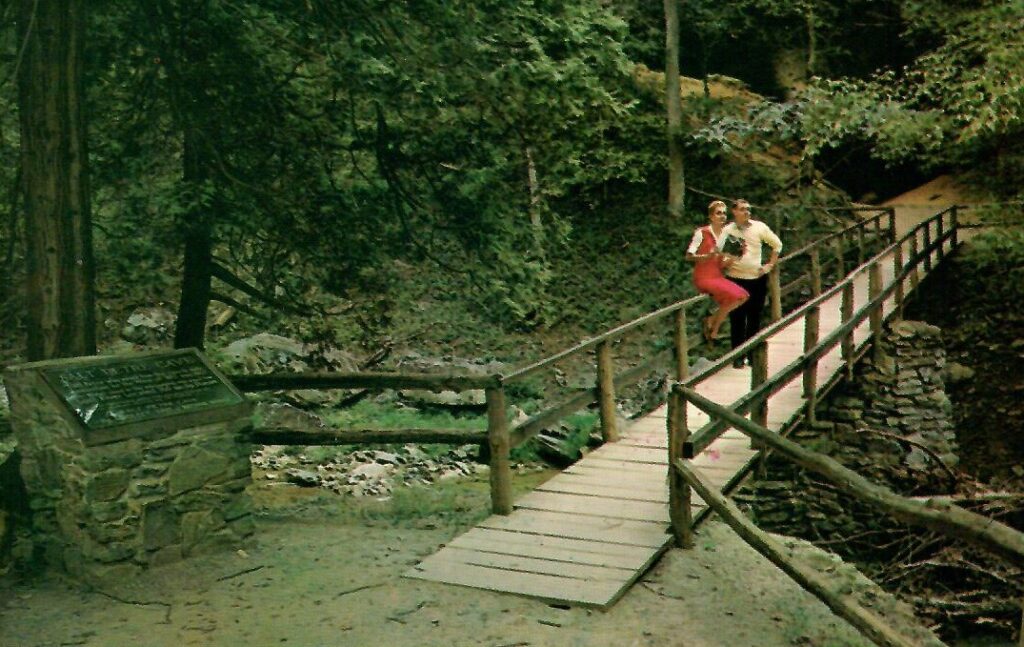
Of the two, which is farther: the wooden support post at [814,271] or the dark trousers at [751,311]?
the wooden support post at [814,271]

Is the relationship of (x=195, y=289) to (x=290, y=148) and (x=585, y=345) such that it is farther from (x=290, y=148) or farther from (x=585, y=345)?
(x=585, y=345)

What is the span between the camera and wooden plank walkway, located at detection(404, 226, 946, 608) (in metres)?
5.71

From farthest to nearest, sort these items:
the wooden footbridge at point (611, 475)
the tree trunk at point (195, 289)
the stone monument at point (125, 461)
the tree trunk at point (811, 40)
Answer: the tree trunk at point (811, 40) → the tree trunk at point (195, 289) → the stone monument at point (125, 461) → the wooden footbridge at point (611, 475)

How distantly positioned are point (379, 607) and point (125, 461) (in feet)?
6.33

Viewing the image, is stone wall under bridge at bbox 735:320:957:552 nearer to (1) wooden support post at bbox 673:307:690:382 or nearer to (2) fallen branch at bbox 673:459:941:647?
(1) wooden support post at bbox 673:307:690:382

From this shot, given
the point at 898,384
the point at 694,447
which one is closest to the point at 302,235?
the point at 694,447

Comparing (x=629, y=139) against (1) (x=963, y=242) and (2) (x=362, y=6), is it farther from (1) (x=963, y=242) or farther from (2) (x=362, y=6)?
(2) (x=362, y=6)

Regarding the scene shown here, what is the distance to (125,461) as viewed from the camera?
19.3ft

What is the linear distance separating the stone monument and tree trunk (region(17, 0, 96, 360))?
2.80 feet

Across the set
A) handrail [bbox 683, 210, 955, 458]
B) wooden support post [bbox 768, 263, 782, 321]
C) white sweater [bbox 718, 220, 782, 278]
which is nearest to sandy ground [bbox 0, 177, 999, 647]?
handrail [bbox 683, 210, 955, 458]

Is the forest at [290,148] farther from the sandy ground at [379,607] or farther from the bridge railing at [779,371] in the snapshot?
the bridge railing at [779,371]

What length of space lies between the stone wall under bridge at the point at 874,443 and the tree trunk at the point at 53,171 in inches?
225

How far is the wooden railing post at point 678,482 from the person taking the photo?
20.9 ft

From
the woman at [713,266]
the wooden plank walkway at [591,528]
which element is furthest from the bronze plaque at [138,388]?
the woman at [713,266]
